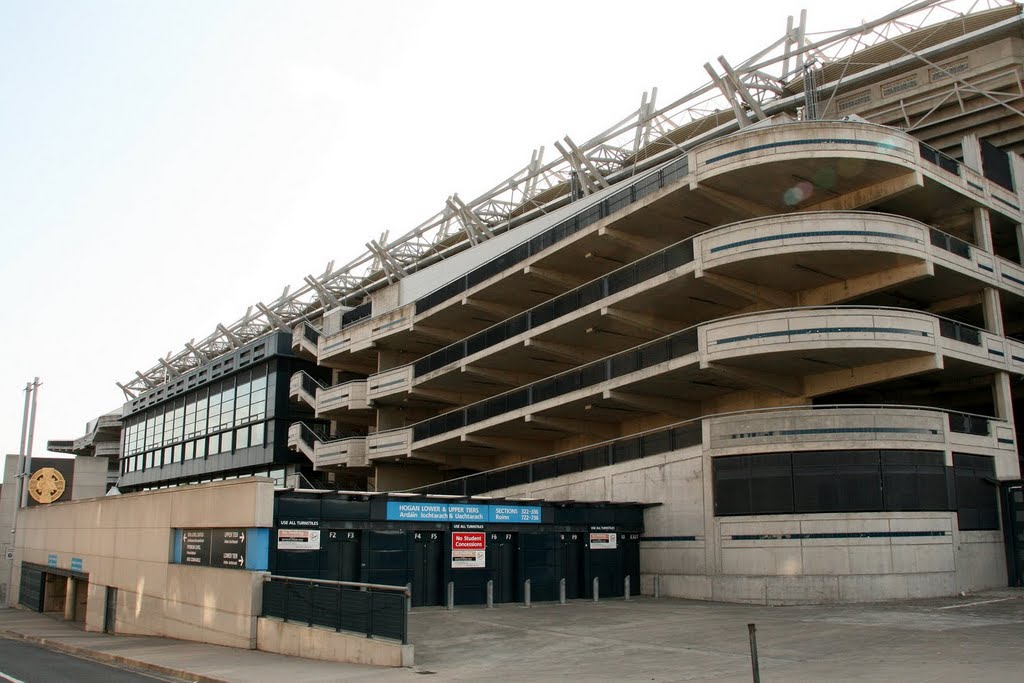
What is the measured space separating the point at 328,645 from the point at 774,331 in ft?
55.7

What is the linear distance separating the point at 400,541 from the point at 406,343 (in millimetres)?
25688

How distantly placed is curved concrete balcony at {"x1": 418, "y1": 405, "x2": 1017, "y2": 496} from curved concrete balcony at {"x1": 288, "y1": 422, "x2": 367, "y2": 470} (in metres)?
22.0

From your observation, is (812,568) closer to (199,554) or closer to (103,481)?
(199,554)

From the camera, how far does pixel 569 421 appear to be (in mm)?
39375

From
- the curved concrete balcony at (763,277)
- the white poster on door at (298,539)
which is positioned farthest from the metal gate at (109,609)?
the curved concrete balcony at (763,277)

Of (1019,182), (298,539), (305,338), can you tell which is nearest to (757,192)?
(1019,182)

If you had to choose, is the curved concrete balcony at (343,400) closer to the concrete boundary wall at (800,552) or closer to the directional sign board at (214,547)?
the concrete boundary wall at (800,552)

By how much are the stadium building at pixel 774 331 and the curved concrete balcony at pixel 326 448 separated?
0.30 metres

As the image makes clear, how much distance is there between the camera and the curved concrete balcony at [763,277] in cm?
2800

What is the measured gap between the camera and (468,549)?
25328mm

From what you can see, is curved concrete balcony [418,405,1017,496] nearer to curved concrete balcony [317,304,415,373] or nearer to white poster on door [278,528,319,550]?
white poster on door [278,528,319,550]

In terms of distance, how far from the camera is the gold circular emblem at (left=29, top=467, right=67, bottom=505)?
4987 centimetres

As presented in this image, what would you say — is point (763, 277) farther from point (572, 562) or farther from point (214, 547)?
point (214, 547)

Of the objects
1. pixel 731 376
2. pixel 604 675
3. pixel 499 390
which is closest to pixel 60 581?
pixel 499 390
